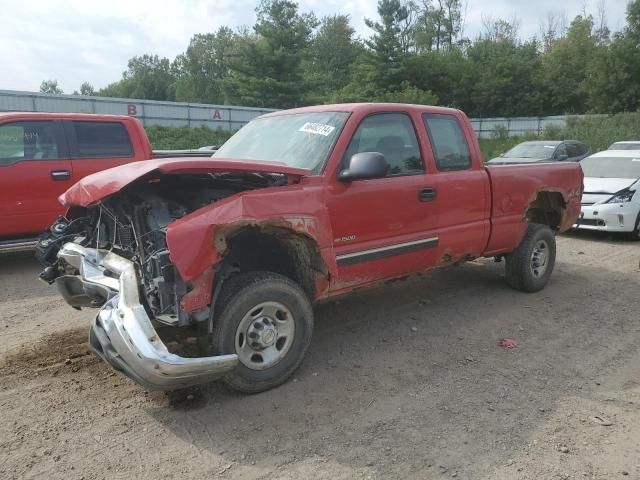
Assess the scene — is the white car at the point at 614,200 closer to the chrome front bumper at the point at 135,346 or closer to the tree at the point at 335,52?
the chrome front bumper at the point at 135,346

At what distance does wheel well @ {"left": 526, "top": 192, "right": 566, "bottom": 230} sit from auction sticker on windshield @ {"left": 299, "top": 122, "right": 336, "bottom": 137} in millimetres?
3038

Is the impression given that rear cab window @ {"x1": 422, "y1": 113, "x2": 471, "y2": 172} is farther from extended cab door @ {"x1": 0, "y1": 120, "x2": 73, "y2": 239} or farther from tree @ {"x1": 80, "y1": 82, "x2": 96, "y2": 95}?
tree @ {"x1": 80, "y1": 82, "x2": 96, "y2": 95}

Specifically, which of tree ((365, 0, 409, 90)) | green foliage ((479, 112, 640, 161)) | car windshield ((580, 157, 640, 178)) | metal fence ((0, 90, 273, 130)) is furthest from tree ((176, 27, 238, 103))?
car windshield ((580, 157, 640, 178))

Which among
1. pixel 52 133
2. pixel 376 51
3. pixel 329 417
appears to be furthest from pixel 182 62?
pixel 329 417

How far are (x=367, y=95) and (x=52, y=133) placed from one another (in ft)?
125

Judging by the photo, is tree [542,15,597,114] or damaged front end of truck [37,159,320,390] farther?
tree [542,15,597,114]

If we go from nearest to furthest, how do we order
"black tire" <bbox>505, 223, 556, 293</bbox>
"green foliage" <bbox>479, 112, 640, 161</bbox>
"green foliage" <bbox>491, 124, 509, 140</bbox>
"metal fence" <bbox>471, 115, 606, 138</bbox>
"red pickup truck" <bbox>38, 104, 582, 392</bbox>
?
"red pickup truck" <bbox>38, 104, 582, 392</bbox> → "black tire" <bbox>505, 223, 556, 293</bbox> → "green foliage" <bbox>479, 112, 640, 161</bbox> → "green foliage" <bbox>491, 124, 509, 140</bbox> → "metal fence" <bbox>471, 115, 606, 138</bbox>

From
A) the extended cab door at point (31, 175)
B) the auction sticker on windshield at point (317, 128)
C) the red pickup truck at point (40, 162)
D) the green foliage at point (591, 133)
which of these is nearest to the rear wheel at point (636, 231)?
the auction sticker on windshield at point (317, 128)

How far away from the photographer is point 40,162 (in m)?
7.20

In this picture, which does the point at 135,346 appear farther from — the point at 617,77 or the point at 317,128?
the point at 617,77

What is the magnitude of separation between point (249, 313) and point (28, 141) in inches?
209

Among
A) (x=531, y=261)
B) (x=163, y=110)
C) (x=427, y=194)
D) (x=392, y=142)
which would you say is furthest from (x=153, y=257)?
(x=163, y=110)

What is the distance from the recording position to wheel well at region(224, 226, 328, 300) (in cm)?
379

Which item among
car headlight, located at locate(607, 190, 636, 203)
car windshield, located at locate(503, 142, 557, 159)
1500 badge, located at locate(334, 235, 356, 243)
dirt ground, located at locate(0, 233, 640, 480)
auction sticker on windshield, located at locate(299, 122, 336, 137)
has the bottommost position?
dirt ground, located at locate(0, 233, 640, 480)
